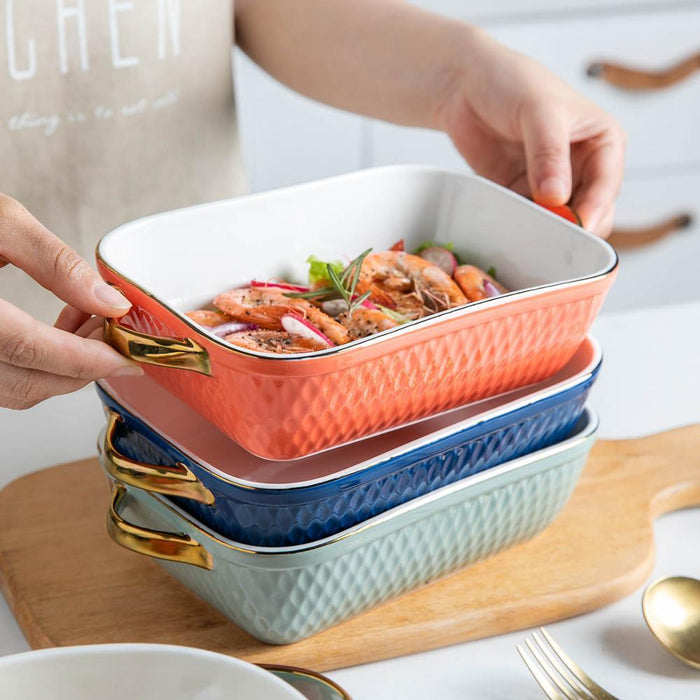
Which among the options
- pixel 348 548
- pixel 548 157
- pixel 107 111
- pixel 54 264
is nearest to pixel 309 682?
pixel 348 548

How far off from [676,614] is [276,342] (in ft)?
1.11

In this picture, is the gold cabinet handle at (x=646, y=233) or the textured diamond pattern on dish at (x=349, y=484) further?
the gold cabinet handle at (x=646, y=233)

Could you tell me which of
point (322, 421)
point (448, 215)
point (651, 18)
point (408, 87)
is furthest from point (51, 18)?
point (651, 18)

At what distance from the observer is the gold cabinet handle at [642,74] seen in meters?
2.28

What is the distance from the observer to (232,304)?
0.73m

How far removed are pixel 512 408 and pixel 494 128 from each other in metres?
0.42

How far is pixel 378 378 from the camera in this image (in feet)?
1.99

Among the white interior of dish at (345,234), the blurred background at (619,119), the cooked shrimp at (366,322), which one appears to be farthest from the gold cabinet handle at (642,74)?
the cooked shrimp at (366,322)

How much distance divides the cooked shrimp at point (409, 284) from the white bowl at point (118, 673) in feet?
1.03

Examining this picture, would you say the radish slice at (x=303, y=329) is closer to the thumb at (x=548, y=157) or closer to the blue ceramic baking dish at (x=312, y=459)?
the blue ceramic baking dish at (x=312, y=459)

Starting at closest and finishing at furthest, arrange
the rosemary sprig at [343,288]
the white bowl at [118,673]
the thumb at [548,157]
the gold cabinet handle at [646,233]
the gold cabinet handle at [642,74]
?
the white bowl at [118,673] < the rosemary sprig at [343,288] < the thumb at [548,157] < the gold cabinet handle at [642,74] < the gold cabinet handle at [646,233]

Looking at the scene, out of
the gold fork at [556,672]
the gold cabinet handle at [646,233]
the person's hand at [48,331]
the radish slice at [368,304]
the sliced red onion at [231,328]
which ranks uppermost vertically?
the person's hand at [48,331]

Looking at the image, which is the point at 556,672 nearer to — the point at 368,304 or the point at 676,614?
the point at 676,614

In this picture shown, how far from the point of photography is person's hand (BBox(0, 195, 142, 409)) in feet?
1.97
